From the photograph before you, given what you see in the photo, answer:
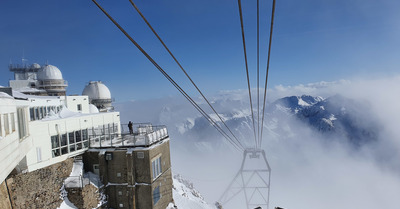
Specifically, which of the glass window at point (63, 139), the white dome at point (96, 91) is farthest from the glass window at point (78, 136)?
the white dome at point (96, 91)

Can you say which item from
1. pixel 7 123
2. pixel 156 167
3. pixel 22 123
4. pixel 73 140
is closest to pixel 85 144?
pixel 73 140

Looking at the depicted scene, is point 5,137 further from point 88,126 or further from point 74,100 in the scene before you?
point 74,100

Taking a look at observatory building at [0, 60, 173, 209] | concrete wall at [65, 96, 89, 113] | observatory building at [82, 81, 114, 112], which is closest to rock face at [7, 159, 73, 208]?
observatory building at [0, 60, 173, 209]

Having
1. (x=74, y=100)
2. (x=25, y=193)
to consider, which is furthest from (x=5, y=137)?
(x=74, y=100)

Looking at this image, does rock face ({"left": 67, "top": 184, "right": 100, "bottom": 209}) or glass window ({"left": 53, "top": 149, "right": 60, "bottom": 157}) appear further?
glass window ({"left": 53, "top": 149, "right": 60, "bottom": 157})

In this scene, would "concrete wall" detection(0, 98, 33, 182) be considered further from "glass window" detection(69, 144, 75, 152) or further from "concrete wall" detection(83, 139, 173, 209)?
"concrete wall" detection(83, 139, 173, 209)

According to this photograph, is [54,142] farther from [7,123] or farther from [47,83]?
[47,83]
